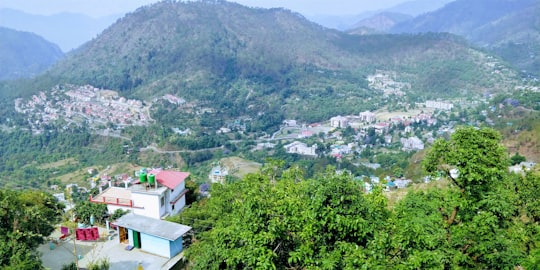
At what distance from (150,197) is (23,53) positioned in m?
168

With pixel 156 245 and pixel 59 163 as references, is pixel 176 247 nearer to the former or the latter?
pixel 156 245

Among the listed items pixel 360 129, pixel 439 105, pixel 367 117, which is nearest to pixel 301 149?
pixel 360 129

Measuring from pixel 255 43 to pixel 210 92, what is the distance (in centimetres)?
3127

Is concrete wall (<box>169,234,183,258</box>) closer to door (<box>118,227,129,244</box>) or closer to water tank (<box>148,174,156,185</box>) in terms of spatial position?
door (<box>118,227,129,244</box>)

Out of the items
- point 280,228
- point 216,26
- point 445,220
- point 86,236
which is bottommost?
point 86,236

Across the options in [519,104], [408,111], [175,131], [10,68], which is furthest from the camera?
[10,68]

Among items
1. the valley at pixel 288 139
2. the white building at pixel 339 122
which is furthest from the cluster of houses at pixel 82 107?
the white building at pixel 339 122

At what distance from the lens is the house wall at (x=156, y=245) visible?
34.5 ft

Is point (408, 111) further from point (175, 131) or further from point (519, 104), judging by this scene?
point (175, 131)

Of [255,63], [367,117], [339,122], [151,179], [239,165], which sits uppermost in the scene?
[255,63]

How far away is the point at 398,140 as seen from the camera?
45.3 metres

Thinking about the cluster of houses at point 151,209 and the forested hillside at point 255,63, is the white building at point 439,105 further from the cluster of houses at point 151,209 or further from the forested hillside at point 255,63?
the cluster of houses at point 151,209

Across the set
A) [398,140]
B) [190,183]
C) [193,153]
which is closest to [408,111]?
[398,140]

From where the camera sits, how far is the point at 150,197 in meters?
13.0
